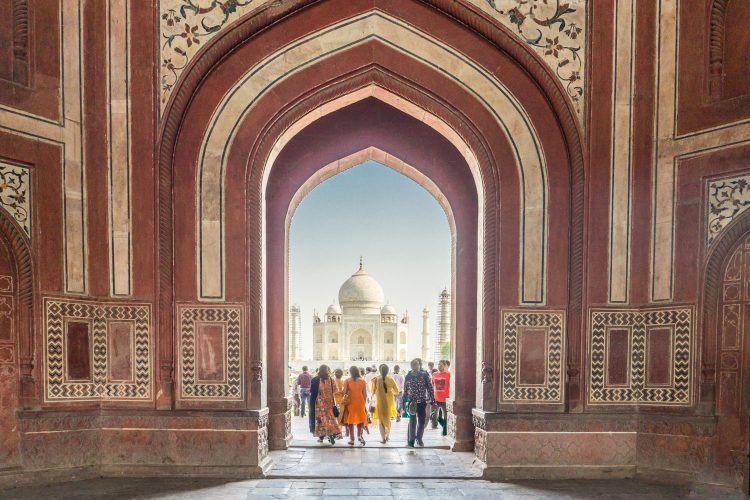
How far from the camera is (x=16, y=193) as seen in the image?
17.5ft

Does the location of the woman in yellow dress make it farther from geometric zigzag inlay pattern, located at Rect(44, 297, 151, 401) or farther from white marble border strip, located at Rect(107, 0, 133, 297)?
white marble border strip, located at Rect(107, 0, 133, 297)

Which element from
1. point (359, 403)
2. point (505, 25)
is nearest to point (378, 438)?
point (359, 403)

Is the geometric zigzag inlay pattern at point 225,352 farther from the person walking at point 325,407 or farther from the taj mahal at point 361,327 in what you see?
the taj mahal at point 361,327

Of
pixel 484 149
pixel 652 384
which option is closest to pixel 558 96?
pixel 484 149

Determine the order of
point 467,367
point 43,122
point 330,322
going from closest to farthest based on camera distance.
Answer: point 43,122, point 467,367, point 330,322

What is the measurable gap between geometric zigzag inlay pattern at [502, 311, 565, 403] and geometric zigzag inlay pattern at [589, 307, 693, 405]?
337 mm

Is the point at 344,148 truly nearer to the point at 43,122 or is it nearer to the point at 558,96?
the point at 558,96

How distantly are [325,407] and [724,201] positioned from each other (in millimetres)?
5326

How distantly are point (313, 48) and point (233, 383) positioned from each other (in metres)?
3.73

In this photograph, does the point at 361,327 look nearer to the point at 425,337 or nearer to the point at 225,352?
the point at 425,337

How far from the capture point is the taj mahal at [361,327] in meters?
41.8

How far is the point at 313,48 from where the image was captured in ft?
19.9

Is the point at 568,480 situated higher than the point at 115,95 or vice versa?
the point at 115,95

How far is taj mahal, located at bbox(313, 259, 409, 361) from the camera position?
4184 cm
